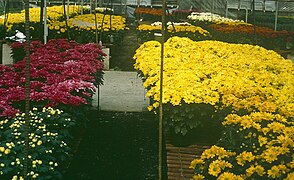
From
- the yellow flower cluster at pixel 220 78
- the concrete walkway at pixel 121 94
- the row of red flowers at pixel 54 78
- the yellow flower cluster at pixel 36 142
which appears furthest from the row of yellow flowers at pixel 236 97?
the yellow flower cluster at pixel 36 142

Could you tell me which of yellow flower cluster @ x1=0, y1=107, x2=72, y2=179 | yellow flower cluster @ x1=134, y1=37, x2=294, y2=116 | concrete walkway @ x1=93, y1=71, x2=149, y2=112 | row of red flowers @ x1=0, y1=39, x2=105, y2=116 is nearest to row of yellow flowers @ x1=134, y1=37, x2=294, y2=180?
yellow flower cluster @ x1=134, y1=37, x2=294, y2=116

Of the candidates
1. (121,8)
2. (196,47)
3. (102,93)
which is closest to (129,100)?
(102,93)

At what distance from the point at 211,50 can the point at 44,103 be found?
3.10 meters

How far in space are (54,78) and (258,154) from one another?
3.04 m

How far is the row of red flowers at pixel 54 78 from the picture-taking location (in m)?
4.77

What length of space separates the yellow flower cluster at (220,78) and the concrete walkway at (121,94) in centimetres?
84

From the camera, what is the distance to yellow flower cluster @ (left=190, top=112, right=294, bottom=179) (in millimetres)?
2904

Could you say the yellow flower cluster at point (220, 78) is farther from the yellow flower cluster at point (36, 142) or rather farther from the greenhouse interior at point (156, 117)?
the yellow flower cluster at point (36, 142)

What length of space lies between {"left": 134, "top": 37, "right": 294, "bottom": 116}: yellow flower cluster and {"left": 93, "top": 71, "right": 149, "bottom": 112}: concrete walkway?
84 cm

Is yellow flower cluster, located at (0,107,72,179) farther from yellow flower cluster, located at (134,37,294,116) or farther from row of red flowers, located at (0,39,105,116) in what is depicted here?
yellow flower cluster, located at (134,37,294,116)

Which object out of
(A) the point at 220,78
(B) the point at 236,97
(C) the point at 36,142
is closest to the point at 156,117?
(A) the point at 220,78

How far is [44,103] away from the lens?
4902 mm

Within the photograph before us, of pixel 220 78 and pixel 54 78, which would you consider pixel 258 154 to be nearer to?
pixel 220 78

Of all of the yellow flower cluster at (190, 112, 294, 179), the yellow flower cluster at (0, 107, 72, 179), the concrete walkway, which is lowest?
the concrete walkway
